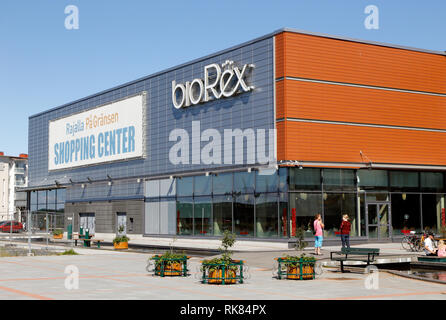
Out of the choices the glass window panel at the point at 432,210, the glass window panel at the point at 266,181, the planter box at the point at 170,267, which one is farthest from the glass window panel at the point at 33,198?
the planter box at the point at 170,267

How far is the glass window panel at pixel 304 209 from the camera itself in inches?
1507

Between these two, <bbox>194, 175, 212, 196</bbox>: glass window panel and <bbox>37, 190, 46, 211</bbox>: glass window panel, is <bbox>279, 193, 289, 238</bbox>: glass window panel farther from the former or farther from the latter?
<bbox>37, 190, 46, 211</bbox>: glass window panel

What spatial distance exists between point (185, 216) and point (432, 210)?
1791 cm

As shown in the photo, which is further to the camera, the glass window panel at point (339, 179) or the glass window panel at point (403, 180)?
the glass window panel at point (403, 180)

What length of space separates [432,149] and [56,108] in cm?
4008

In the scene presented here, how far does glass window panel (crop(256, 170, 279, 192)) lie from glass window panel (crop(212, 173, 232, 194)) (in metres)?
3.10

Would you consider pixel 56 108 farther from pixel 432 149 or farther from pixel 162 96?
pixel 432 149

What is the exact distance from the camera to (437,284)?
60.6 feet

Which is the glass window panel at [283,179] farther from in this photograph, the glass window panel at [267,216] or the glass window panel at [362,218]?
the glass window panel at [362,218]

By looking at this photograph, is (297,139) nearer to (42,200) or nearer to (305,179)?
(305,179)

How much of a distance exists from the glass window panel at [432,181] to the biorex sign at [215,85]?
1373cm

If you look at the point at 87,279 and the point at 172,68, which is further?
the point at 172,68

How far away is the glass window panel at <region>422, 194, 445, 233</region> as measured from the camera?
4341 cm
